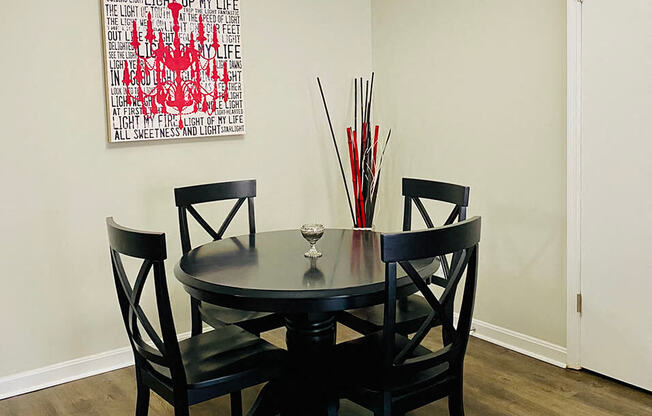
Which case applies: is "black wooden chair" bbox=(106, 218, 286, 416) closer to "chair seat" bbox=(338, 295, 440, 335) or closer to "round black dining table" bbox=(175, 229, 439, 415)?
"round black dining table" bbox=(175, 229, 439, 415)

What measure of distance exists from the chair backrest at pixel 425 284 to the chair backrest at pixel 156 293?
A: 66 cm

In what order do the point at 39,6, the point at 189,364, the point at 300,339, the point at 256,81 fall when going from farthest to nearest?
the point at 256,81 → the point at 39,6 → the point at 300,339 → the point at 189,364

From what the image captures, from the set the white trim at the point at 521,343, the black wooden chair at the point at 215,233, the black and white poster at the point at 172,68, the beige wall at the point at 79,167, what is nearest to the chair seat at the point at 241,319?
the black wooden chair at the point at 215,233

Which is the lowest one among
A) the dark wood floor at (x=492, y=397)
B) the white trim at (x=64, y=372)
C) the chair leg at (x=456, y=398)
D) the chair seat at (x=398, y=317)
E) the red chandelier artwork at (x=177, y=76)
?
the dark wood floor at (x=492, y=397)

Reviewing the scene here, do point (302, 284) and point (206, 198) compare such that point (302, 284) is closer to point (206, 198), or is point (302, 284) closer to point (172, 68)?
point (206, 198)

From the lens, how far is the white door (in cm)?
279

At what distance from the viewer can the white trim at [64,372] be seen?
313cm

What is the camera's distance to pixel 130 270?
11.4ft

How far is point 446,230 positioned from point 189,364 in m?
0.98

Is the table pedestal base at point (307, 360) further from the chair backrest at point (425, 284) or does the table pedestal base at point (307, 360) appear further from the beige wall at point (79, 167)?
the beige wall at point (79, 167)

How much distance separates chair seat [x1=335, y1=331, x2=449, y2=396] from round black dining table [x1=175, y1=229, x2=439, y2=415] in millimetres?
59

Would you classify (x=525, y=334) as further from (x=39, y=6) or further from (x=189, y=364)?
(x=39, y=6)

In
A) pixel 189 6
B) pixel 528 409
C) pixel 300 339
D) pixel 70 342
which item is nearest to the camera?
pixel 300 339

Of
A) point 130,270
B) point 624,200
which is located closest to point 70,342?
point 130,270
